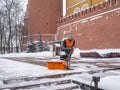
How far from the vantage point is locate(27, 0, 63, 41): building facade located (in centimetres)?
4431

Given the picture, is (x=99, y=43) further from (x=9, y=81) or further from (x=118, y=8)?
(x=9, y=81)

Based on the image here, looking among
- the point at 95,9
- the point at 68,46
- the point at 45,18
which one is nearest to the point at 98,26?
the point at 95,9

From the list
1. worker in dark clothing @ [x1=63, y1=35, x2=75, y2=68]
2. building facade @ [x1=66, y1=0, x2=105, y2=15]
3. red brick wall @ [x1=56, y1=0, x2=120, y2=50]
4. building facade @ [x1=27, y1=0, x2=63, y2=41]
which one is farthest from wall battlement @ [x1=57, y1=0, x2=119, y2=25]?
worker in dark clothing @ [x1=63, y1=35, x2=75, y2=68]

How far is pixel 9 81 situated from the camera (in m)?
6.65

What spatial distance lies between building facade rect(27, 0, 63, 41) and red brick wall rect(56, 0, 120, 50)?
26.9ft

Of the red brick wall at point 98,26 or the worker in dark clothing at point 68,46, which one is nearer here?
the worker in dark clothing at point 68,46

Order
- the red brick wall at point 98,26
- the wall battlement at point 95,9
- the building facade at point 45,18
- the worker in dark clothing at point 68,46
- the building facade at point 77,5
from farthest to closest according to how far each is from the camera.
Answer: the building facade at point 45,18, the building facade at point 77,5, the wall battlement at point 95,9, the red brick wall at point 98,26, the worker in dark clothing at point 68,46

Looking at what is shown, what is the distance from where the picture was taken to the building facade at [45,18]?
44312 mm

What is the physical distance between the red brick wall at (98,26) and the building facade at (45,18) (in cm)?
821

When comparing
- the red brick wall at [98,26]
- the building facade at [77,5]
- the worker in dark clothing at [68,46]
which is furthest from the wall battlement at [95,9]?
the worker in dark clothing at [68,46]

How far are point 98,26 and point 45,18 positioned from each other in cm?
1841

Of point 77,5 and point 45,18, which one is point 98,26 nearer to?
point 77,5

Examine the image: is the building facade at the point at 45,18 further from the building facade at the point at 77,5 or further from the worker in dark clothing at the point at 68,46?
the worker in dark clothing at the point at 68,46

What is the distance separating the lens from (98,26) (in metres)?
28.2
